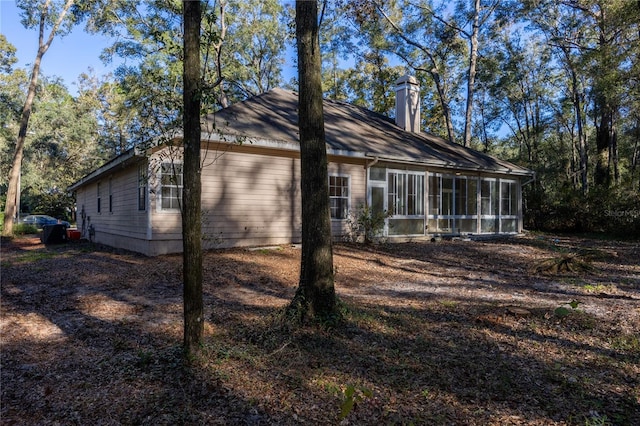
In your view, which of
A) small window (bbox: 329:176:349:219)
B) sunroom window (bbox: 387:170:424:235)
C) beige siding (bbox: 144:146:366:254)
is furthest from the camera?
sunroom window (bbox: 387:170:424:235)

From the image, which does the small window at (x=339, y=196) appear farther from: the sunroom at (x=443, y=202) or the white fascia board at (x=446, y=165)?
the white fascia board at (x=446, y=165)

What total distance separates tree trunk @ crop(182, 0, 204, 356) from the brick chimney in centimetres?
1585

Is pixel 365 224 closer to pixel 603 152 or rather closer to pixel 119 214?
pixel 119 214

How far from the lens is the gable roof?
11.5 m

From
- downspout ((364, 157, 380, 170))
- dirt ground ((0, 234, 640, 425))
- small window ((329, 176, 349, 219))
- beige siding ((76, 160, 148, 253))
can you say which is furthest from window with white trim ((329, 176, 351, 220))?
beige siding ((76, 160, 148, 253))

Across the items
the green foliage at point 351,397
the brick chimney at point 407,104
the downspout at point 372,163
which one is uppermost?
the brick chimney at point 407,104

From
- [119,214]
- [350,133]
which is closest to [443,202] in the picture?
[350,133]

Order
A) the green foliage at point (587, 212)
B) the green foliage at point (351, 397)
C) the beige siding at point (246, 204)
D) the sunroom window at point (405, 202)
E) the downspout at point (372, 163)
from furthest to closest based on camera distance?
the green foliage at point (587, 212), the sunroom window at point (405, 202), the downspout at point (372, 163), the beige siding at point (246, 204), the green foliage at point (351, 397)

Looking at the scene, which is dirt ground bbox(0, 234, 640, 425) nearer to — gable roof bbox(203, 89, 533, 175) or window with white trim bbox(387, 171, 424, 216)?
gable roof bbox(203, 89, 533, 175)

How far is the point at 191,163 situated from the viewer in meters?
3.25

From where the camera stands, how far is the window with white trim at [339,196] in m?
12.5

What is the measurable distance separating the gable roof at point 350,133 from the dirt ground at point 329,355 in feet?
17.8

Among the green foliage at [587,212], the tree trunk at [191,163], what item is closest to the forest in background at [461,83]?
the green foliage at [587,212]

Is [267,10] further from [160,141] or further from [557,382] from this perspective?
[557,382]
